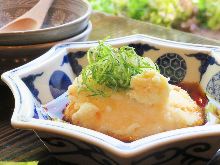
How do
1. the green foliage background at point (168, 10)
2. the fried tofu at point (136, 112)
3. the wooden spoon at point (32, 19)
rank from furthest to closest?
the green foliage background at point (168, 10) → the wooden spoon at point (32, 19) → the fried tofu at point (136, 112)

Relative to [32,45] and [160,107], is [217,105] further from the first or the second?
[32,45]

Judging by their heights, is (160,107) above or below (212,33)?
above

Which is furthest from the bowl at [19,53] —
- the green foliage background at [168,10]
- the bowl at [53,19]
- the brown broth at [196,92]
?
the green foliage background at [168,10]

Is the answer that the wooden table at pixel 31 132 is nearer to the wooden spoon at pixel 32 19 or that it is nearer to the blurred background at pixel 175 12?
the wooden spoon at pixel 32 19

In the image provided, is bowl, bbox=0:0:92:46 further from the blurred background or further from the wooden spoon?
the blurred background

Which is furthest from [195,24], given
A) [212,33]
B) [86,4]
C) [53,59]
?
[53,59]

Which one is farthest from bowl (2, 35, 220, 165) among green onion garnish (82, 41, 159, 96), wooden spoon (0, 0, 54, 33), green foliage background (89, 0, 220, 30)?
green foliage background (89, 0, 220, 30)
